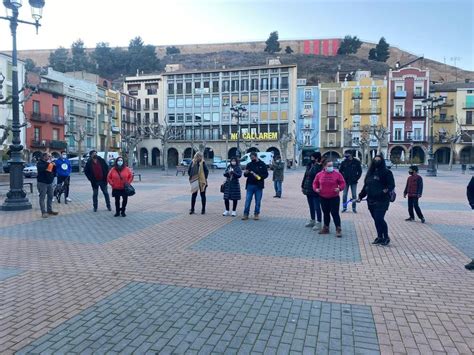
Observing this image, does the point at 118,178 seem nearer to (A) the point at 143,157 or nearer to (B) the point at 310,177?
(B) the point at 310,177

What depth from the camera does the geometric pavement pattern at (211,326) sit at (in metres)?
3.27

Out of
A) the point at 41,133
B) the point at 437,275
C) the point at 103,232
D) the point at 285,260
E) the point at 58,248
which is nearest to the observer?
the point at 437,275

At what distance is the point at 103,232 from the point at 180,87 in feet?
205

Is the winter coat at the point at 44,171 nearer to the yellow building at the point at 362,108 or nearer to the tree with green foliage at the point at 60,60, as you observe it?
the yellow building at the point at 362,108

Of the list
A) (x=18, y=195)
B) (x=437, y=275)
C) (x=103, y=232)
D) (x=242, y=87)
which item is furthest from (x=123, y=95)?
(x=437, y=275)

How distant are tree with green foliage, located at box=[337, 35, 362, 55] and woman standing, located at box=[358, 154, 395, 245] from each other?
408 feet

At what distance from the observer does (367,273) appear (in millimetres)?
5266

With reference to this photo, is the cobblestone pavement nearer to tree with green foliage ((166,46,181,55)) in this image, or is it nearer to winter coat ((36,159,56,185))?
winter coat ((36,159,56,185))

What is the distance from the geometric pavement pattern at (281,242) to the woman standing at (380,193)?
1.63 ft

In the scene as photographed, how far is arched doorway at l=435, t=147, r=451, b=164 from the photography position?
6225 cm

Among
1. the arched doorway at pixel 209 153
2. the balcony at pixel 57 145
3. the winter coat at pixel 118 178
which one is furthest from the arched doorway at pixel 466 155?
the winter coat at pixel 118 178

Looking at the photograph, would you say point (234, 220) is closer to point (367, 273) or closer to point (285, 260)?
point (285, 260)

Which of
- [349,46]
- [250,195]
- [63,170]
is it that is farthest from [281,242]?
[349,46]

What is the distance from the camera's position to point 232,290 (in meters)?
4.58
